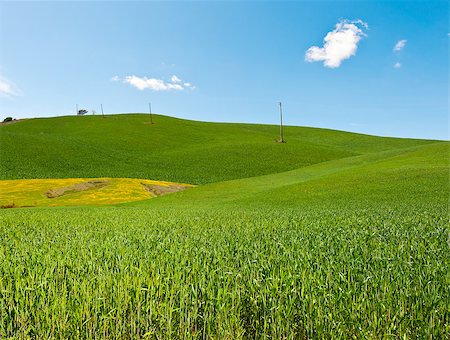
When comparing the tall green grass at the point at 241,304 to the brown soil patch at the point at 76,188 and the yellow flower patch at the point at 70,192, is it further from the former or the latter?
the brown soil patch at the point at 76,188

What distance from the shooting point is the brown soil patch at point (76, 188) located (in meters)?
36.0

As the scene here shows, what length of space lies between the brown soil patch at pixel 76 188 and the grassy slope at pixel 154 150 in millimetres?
14971

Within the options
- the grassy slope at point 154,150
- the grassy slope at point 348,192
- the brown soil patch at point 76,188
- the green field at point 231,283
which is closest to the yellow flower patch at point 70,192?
the brown soil patch at point 76,188

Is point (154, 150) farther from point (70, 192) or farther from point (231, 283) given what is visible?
point (231, 283)

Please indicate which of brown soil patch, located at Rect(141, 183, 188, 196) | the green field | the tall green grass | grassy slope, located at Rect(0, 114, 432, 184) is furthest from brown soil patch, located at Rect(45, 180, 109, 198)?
the tall green grass

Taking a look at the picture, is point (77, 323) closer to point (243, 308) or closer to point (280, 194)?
point (243, 308)

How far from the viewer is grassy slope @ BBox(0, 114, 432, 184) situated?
191ft

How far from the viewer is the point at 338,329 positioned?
4.09 metres

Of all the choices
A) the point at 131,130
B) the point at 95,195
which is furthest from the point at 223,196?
the point at 131,130

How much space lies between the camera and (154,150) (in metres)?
80.6

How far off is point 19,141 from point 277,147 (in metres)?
58.4

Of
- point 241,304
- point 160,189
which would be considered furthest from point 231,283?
point 160,189

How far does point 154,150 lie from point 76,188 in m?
42.9

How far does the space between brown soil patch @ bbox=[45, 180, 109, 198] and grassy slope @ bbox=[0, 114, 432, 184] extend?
15.0m
